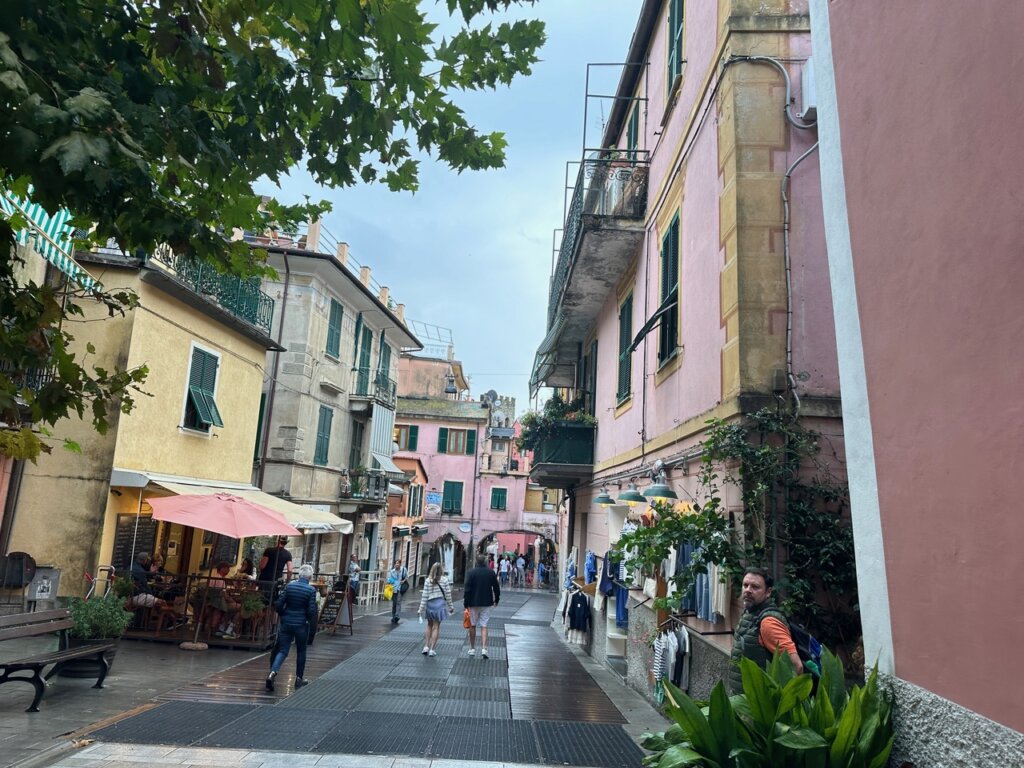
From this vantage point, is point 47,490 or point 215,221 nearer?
point 215,221

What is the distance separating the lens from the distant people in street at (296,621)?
934 centimetres

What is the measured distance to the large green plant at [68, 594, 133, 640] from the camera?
845 centimetres

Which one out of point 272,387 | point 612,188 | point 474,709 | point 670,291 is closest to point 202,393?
point 272,387

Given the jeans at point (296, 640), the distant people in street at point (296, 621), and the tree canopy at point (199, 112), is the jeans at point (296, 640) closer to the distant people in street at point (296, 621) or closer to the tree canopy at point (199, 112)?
the distant people in street at point (296, 621)

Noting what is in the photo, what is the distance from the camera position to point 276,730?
691cm

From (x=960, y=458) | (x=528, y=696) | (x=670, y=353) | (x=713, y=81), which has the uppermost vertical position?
(x=713, y=81)

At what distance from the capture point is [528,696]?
364 inches

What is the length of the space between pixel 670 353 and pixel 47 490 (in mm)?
9857

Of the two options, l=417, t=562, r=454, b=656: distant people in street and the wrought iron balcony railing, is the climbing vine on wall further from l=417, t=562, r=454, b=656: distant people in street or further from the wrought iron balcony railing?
the wrought iron balcony railing

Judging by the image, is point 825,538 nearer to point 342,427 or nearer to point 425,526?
point 342,427

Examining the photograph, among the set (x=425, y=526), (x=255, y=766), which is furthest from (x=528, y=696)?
(x=425, y=526)

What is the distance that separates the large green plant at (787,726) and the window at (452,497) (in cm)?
4033

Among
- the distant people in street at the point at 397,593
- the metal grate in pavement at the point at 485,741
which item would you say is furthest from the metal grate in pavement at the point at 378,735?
the distant people in street at the point at 397,593

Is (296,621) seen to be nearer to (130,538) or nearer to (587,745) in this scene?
(587,745)
